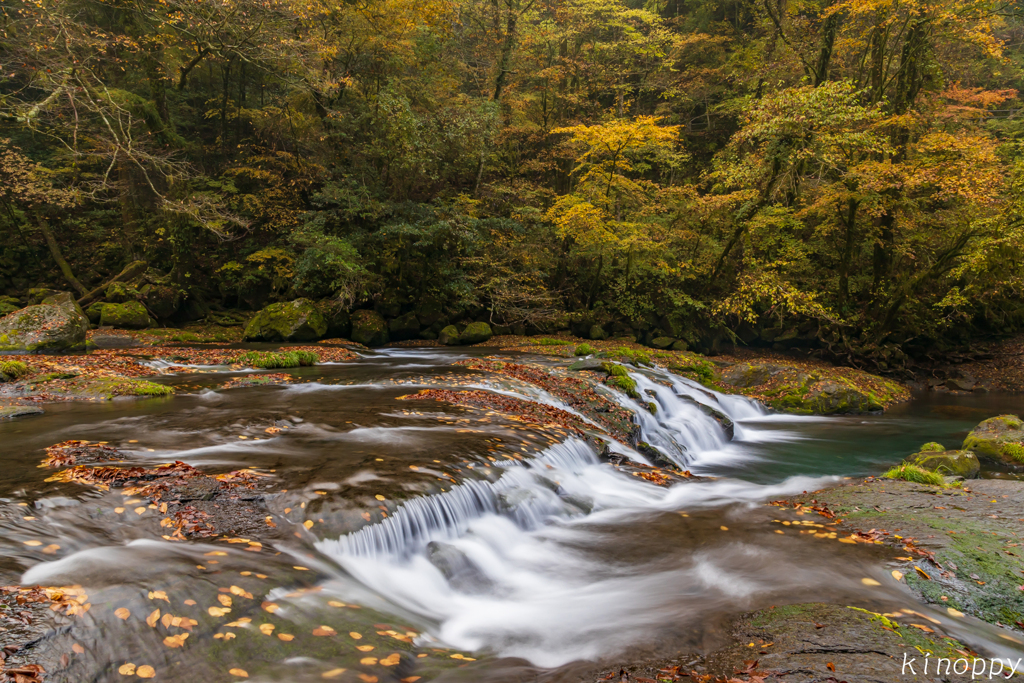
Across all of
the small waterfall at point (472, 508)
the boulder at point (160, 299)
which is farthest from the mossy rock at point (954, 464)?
the boulder at point (160, 299)

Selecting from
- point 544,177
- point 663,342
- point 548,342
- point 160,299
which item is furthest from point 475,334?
point 160,299

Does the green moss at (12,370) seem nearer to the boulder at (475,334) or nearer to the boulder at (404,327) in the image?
the boulder at (404,327)

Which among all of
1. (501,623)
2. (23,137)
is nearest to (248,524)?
(501,623)

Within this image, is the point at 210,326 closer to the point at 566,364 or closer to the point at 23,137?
the point at 23,137

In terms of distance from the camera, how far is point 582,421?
392 inches

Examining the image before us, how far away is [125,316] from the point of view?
1984 cm

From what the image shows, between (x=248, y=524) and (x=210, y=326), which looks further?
(x=210, y=326)

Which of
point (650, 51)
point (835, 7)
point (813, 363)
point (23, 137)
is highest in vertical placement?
point (650, 51)

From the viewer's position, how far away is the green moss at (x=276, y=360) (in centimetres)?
1390

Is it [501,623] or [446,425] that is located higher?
[446,425]

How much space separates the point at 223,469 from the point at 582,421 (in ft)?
19.8

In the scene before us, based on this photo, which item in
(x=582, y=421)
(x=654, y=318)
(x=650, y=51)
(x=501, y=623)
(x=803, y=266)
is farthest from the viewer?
(x=650, y=51)

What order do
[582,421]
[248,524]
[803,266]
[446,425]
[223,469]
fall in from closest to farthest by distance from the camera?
[248,524] → [223,469] → [446,425] → [582,421] → [803,266]

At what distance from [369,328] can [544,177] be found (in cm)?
1014
